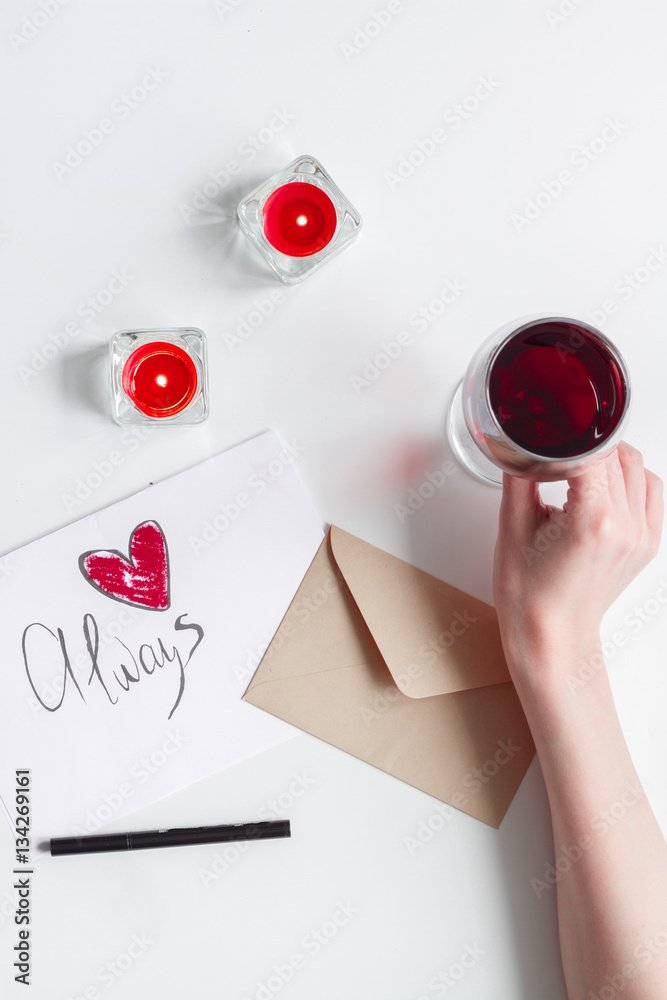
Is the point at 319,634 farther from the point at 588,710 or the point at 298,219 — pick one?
the point at 298,219

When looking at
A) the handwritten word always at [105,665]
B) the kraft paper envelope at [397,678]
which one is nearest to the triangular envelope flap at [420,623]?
the kraft paper envelope at [397,678]

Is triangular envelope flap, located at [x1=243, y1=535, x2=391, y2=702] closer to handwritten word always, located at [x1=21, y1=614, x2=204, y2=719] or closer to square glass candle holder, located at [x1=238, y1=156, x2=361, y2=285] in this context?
handwritten word always, located at [x1=21, y1=614, x2=204, y2=719]

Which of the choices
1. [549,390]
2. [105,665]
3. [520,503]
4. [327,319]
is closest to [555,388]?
[549,390]

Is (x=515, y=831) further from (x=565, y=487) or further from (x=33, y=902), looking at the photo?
(x=33, y=902)

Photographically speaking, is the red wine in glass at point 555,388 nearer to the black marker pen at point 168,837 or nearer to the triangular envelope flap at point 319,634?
the triangular envelope flap at point 319,634

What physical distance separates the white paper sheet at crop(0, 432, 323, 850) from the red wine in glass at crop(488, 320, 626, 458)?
9.2 inches

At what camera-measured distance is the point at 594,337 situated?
0.60 metres

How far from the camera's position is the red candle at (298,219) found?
706 millimetres

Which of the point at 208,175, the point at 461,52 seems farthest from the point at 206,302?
the point at 461,52

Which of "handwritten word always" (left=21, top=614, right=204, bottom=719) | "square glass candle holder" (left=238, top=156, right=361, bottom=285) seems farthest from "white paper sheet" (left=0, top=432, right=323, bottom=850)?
"square glass candle holder" (left=238, top=156, right=361, bottom=285)

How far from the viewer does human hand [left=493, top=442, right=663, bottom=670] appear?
661 mm

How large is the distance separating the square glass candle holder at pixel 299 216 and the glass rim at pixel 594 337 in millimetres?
203

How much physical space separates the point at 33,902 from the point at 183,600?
324 millimetres

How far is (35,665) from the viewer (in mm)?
713
